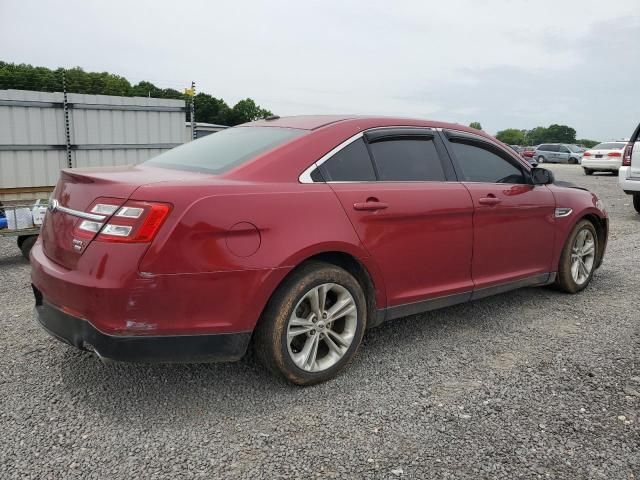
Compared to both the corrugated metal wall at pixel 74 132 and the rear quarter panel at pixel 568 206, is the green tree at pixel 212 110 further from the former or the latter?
the rear quarter panel at pixel 568 206

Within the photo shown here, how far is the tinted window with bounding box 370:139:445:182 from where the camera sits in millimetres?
3605

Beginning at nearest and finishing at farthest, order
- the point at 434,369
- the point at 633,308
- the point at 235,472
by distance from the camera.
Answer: the point at 235,472 < the point at 434,369 < the point at 633,308

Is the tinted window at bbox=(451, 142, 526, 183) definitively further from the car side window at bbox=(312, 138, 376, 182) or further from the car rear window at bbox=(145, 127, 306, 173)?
the car rear window at bbox=(145, 127, 306, 173)

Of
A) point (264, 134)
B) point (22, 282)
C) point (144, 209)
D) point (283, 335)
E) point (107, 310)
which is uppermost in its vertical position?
point (264, 134)

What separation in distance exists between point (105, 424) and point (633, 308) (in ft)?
13.7

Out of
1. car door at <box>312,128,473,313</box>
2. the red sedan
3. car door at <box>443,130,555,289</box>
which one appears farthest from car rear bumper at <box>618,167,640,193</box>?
car door at <box>312,128,473,313</box>

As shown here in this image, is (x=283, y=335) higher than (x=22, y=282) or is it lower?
higher

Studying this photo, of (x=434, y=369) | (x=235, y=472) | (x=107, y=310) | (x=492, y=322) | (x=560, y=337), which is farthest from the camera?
(x=492, y=322)

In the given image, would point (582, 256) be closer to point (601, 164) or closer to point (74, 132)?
point (74, 132)

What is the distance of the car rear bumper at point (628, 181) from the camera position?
32.8ft

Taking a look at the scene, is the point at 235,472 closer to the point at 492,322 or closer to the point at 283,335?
the point at 283,335

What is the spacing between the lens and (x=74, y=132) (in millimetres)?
9734

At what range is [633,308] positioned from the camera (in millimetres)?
4711

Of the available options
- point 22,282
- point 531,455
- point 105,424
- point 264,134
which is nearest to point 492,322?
point 531,455
